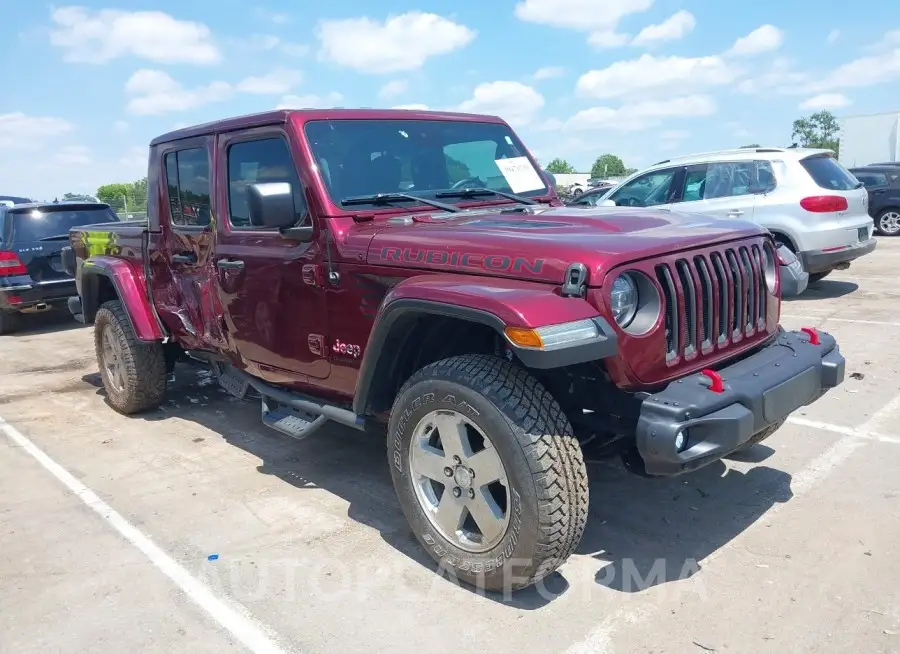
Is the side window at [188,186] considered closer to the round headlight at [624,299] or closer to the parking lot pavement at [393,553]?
the parking lot pavement at [393,553]

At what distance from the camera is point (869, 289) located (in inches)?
367

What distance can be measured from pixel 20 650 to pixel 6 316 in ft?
27.8

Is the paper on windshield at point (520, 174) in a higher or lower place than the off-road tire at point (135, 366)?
higher

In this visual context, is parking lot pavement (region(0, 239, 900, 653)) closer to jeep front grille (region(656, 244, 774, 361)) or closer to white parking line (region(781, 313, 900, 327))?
jeep front grille (region(656, 244, 774, 361))

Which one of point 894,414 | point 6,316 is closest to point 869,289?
point 894,414

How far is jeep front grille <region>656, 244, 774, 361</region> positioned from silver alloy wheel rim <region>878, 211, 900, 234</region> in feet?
48.9

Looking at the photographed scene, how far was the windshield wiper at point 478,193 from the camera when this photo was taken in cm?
392

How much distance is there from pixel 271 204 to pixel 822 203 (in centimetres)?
712

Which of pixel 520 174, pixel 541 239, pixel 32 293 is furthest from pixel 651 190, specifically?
pixel 32 293

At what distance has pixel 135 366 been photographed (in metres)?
5.36

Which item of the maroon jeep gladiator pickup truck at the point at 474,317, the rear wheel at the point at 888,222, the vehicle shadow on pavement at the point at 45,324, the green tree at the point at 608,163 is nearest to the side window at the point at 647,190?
the maroon jeep gladiator pickup truck at the point at 474,317

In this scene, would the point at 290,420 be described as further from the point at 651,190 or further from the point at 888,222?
the point at 888,222

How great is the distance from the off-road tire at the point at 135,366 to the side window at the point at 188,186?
107 centimetres

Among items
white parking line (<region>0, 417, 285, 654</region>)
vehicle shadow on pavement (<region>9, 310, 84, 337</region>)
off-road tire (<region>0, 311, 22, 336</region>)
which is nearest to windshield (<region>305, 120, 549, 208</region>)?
white parking line (<region>0, 417, 285, 654</region>)
